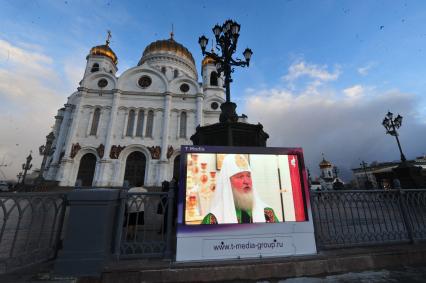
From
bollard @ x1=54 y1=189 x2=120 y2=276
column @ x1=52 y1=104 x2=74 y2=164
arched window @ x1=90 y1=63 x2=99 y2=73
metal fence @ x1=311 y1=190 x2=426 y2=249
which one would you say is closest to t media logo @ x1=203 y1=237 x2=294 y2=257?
metal fence @ x1=311 y1=190 x2=426 y2=249

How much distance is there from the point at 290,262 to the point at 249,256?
24.1 inches

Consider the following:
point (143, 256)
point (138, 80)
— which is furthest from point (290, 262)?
point (138, 80)

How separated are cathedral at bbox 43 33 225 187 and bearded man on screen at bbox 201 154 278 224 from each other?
18406mm

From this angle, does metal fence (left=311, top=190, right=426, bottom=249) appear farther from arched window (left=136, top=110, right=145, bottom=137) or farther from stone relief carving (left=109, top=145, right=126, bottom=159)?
arched window (left=136, top=110, right=145, bottom=137)

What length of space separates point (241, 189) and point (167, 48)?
3509cm

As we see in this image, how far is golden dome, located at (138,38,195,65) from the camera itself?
33.6 meters

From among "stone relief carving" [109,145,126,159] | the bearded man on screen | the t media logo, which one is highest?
"stone relief carving" [109,145,126,159]

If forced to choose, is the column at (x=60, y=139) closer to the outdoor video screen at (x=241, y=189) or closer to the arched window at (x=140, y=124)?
the arched window at (x=140, y=124)

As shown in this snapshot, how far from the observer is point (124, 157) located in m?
22.0

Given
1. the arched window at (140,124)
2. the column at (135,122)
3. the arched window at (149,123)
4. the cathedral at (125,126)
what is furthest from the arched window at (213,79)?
the column at (135,122)

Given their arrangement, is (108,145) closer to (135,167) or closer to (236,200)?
(135,167)

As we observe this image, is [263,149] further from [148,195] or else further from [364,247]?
[364,247]

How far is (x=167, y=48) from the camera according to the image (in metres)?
33.6

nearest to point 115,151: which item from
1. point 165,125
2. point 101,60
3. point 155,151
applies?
point 155,151
